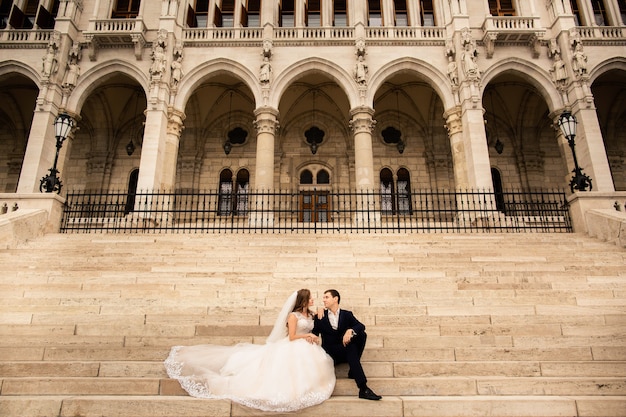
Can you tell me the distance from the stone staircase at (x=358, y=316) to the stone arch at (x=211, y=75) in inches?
346

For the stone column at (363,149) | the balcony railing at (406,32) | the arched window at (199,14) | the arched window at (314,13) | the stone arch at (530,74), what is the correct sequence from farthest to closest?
the arched window at (314,13) < the arched window at (199,14) < the balcony railing at (406,32) < the stone arch at (530,74) < the stone column at (363,149)

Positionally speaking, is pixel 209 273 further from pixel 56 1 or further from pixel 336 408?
pixel 56 1

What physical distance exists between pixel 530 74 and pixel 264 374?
695 inches

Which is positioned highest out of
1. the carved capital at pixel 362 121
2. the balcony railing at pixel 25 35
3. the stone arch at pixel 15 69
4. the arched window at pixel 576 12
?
the arched window at pixel 576 12

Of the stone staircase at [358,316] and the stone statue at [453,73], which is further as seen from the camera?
the stone statue at [453,73]

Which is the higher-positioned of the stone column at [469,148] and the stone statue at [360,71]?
the stone statue at [360,71]

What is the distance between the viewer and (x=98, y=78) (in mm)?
16625

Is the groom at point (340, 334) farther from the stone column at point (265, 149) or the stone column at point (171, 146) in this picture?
the stone column at point (171, 146)

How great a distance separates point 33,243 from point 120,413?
7969 millimetres

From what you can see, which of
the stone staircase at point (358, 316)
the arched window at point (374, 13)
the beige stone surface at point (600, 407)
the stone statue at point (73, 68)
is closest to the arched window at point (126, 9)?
the stone statue at point (73, 68)

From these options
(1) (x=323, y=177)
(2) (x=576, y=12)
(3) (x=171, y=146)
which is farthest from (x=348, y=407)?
(2) (x=576, y=12)

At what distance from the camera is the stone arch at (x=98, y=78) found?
1627 centimetres

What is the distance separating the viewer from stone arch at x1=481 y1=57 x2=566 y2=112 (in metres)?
16.3

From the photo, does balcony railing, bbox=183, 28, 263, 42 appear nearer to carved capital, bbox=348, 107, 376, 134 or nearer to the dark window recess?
carved capital, bbox=348, 107, 376, 134
